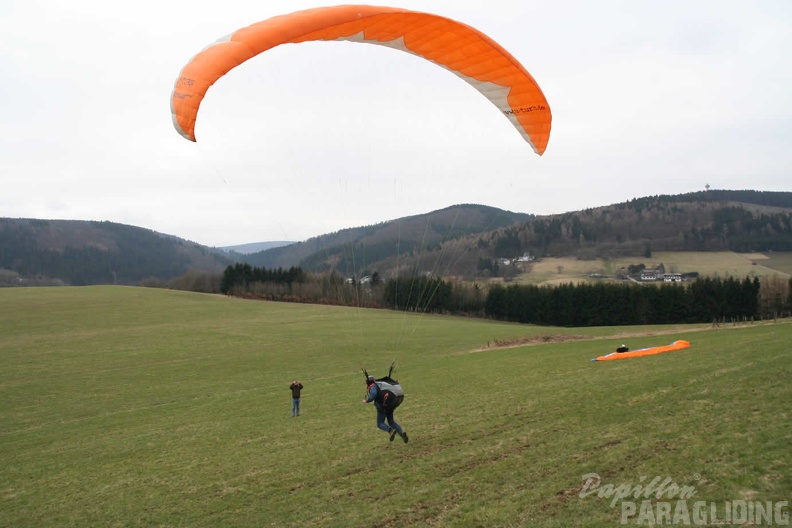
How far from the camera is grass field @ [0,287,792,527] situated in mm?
6461

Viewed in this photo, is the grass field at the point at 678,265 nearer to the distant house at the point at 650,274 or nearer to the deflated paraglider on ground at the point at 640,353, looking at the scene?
the distant house at the point at 650,274

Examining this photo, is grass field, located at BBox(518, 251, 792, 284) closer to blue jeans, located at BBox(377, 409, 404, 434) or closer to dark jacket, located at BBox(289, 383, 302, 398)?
dark jacket, located at BBox(289, 383, 302, 398)

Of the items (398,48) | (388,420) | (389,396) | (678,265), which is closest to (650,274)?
(678,265)

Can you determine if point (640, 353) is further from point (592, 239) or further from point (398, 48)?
point (592, 239)

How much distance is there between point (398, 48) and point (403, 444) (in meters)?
7.52

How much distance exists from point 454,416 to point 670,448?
5081 mm

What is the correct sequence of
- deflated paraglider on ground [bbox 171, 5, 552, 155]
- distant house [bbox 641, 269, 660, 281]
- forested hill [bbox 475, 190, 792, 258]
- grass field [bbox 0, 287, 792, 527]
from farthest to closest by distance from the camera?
forested hill [bbox 475, 190, 792, 258]
distant house [bbox 641, 269, 660, 281]
deflated paraglider on ground [bbox 171, 5, 552, 155]
grass field [bbox 0, 287, 792, 527]

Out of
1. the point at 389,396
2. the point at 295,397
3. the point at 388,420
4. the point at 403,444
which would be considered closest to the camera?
the point at 389,396

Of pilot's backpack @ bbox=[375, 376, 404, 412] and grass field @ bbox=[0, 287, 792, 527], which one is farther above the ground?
pilot's backpack @ bbox=[375, 376, 404, 412]

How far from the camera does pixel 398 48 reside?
10.6 metres

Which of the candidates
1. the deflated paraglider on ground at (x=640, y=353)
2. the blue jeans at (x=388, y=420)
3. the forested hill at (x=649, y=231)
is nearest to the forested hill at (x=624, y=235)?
the forested hill at (x=649, y=231)

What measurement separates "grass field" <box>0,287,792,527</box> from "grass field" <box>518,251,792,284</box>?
71.8m

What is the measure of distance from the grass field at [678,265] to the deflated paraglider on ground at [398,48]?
77.3 metres

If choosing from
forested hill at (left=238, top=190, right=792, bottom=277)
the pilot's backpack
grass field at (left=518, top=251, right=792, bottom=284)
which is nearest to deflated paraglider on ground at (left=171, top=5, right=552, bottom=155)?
the pilot's backpack
